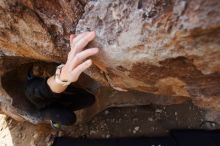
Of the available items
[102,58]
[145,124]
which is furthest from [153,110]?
[102,58]

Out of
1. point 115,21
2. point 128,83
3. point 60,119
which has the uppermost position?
point 115,21

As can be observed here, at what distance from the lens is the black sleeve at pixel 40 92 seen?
1466 mm

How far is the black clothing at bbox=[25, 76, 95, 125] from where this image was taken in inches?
60.1

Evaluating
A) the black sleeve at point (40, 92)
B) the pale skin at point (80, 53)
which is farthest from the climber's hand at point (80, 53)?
the black sleeve at point (40, 92)

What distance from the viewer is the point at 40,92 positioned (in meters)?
1.50

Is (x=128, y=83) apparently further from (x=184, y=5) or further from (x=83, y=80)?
(x=83, y=80)

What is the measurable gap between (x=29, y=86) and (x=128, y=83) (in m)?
0.53

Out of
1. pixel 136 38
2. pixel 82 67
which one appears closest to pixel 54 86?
pixel 82 67

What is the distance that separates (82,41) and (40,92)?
0.52 meters

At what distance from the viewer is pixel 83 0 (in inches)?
43.1

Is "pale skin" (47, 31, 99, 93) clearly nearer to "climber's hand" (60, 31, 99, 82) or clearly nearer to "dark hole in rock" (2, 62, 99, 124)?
"climber's hand" (60, 31, 99, 82)

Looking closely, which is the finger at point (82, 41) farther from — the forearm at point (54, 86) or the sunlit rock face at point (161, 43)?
the forearm at point (54, 86)

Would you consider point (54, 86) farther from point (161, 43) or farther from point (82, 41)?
point (161, 43)

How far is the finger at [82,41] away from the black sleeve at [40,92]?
0.43m
